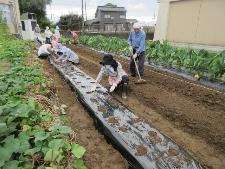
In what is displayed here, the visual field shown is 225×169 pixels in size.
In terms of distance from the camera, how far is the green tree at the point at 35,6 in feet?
112

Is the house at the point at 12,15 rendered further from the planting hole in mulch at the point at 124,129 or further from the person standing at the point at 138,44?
the planting hole in mulch at the point at 124,129

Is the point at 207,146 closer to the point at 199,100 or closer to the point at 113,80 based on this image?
the point at 199,100

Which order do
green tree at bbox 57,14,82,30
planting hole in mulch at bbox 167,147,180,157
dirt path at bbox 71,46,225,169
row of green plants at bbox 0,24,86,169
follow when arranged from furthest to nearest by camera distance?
green tree at bbox 57,14,82,30, dirt path at bbox 71,46,225,169, planting hole in mulch at bbox 167,147,180,157, row of green plants at bbox 0,24,86,169

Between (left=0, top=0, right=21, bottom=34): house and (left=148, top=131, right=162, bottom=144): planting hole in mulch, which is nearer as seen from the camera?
(left=148, top=131, right=162, bottom=144): planting hole in mulch

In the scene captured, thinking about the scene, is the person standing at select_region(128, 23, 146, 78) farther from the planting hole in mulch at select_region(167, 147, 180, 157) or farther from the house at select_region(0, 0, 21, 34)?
the house at select_region(0, 0, 21, 34)

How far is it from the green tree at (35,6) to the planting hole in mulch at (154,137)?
34097 mm

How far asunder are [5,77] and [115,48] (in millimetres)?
9525

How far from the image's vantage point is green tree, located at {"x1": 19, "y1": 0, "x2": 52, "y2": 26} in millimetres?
34000

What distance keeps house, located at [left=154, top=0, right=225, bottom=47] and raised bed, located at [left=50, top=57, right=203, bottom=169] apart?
8.76 metres

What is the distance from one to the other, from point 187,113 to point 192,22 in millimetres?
9847

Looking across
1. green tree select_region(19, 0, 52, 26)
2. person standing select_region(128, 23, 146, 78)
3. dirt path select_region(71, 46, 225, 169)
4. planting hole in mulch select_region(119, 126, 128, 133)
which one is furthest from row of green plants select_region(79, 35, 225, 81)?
green tree select_region(19, 0, 52, 26)

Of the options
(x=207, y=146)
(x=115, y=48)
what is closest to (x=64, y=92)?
(x=207, y=146)

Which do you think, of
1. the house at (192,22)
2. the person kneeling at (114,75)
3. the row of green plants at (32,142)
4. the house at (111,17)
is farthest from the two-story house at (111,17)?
the row of green plants at (32,142)

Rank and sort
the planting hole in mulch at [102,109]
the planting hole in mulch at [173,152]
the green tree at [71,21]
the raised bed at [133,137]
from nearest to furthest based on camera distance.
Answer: the raised bed at [133,137] < the planting hole in mulch at [173,152] < the planting hole in mulch at [102,109] < the green tree at [71,21]
